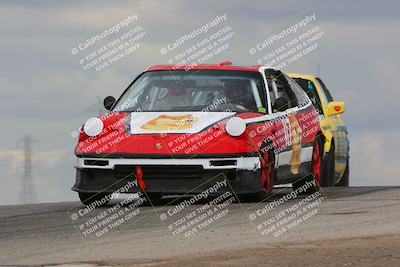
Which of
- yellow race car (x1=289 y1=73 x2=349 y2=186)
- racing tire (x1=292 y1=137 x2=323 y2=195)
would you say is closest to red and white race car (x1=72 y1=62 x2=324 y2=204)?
racing tire (x1=292 y1=137 x2=323 y2=195)

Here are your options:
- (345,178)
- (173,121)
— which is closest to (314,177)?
(173,121)

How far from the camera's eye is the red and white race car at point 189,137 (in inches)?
563

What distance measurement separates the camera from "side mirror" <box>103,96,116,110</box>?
52.4 feet

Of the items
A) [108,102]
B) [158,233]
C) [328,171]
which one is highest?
[108,102]

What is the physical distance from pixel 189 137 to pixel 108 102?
6.54 ft

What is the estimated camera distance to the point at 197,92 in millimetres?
15484

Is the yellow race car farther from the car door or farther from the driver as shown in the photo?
the driver

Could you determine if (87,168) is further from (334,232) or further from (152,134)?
(334,232)

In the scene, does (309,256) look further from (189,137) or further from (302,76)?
(302,76)

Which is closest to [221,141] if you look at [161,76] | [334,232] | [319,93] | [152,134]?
A: [152,134]

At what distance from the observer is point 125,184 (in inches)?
570

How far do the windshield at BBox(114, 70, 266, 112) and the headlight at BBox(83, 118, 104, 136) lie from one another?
0.80 m

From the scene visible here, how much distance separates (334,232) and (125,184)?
11.4ft

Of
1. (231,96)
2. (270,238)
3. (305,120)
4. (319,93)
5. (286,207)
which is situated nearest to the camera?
(270,238)
